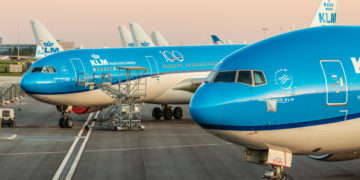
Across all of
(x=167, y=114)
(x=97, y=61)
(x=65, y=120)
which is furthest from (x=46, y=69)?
(x=167, y=114)

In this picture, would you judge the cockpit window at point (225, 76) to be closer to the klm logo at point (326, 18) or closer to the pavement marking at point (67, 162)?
the pavement marking at point (67, 162)

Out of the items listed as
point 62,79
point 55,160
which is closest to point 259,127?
point 55,160

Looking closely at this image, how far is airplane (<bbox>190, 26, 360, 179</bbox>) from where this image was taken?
13.6 metres

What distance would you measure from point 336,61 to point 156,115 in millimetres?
30469

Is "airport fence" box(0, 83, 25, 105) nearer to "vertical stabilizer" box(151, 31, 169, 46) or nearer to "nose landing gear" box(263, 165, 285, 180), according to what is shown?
"nose landing gear" box(263, 165, 285, 180)

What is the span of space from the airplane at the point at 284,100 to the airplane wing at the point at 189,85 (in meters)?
25.1

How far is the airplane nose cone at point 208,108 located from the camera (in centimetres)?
1338

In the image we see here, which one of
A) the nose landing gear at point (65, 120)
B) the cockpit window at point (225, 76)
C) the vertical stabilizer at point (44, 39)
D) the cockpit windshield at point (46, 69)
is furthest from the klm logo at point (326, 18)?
the cockpit window at point (225, 76)

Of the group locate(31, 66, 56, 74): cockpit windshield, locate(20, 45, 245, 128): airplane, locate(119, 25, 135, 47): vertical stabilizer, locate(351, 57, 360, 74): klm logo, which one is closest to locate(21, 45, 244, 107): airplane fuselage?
locate(20, 45, 245, 128): airplane

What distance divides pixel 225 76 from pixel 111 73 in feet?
Answer: 79.6

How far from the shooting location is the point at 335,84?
14133 millimetres

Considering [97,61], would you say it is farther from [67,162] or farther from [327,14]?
[327,14]

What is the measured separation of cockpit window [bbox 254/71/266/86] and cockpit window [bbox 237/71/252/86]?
0.47 ft

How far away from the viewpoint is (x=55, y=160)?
24516 mm
